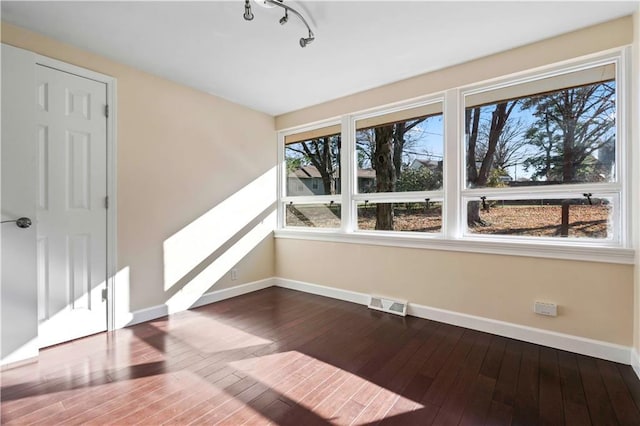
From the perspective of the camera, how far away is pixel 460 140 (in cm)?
298

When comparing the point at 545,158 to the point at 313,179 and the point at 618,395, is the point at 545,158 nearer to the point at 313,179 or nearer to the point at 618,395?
the point at 618,395

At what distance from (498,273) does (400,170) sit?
143 centimetres

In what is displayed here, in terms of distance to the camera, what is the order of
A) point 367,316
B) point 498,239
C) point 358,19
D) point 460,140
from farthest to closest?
1. point 367,316
2. point 460,140
3. point 498,239
4. point 358,19

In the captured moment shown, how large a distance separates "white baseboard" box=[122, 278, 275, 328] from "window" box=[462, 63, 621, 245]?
2762 millimetres

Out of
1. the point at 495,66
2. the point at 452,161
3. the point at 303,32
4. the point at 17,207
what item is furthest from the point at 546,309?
the point at 17,207

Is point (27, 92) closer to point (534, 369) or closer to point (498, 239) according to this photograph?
point (498, 239)

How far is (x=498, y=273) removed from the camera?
2.71m

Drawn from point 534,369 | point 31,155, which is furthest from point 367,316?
point 31,155

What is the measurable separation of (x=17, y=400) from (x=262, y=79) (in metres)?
3.14

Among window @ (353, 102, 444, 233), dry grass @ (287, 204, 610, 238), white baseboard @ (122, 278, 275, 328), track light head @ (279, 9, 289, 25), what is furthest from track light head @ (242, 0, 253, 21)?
white baseboard @ (122, 278, 275, 328)

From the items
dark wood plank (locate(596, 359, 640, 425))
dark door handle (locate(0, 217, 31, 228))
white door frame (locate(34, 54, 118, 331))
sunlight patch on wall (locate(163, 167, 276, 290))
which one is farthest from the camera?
sunlight patch on wall (locate(163, 167, 276, 290))

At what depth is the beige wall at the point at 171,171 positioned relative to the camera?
2.87 m

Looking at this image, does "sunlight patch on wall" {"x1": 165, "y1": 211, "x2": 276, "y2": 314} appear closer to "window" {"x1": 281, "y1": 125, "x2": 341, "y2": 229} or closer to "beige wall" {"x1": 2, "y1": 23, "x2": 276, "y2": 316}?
"beige wall" {"x1": 2, "y1": 23, "x2": 276, "y2": 316}

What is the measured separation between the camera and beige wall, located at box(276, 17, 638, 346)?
2.27 m
